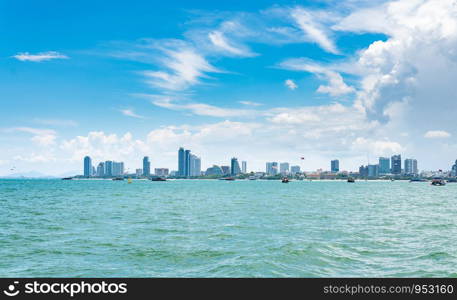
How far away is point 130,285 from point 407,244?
26.1m

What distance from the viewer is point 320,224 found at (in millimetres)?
41250

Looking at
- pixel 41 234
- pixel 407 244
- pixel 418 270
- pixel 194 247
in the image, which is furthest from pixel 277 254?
pixel 41 234

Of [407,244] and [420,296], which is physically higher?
[420,296]

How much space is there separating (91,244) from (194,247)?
853 centimetres

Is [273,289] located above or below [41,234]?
above

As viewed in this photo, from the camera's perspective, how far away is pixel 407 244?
28.9 m

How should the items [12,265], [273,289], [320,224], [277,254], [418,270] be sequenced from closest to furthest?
[273,289] < [418,270] < [12,265] < [277,254] < [320,224]

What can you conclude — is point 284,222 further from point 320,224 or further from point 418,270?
point 418,270

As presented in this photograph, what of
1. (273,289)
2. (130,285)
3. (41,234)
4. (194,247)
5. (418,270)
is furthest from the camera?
(41,234)

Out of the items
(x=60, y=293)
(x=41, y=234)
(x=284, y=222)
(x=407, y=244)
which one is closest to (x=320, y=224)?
(x=284, y=222)

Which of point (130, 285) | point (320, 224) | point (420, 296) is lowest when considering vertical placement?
point (320, 224)

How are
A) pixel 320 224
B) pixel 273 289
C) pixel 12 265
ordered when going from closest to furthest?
pixel 273 289, pixel 12 265, pixel 320 224

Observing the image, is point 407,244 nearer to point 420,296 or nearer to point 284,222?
point 284,222

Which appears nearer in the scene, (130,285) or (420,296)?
(130,285)
